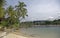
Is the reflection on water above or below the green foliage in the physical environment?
below

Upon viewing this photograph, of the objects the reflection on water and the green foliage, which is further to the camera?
the green foliage

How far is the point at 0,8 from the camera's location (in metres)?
11.3

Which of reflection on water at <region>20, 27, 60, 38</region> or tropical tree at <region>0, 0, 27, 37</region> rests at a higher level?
tropical tree at <region>0, 0, 27, 37</region>

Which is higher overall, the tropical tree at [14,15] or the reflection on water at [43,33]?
the tropical tree at [14,15]

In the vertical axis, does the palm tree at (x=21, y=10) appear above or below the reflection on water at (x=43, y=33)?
above

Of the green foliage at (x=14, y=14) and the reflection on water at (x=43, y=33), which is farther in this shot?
the green foliage at (x=14, y=14)

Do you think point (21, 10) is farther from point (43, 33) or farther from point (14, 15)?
point (43, 33)

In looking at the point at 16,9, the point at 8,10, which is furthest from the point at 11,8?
the point at 16,9

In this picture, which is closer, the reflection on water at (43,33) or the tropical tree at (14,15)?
the reflection on water at (43,33)

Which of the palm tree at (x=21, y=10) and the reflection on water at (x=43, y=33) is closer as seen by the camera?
the reflection on water at (x=43, y=33)

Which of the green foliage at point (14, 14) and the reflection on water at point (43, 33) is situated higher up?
the green foliage at point (14, 14)

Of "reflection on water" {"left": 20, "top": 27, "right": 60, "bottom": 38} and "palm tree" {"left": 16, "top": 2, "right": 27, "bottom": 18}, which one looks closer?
"reflection on water" {"left": 20, "top": 27, "right": 60, "bottom": 38}

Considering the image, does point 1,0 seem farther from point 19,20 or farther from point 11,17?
point 19,20

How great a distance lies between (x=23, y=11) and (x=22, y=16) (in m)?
0.70
